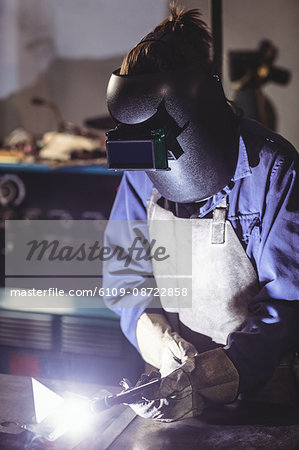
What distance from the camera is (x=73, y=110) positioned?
12.1 ft

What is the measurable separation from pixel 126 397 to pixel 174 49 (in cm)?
86

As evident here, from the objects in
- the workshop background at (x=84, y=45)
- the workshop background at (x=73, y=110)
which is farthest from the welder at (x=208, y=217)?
the workshop background at (x=84, y=45)

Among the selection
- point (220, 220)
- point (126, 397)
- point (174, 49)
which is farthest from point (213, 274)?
point (174, 49)

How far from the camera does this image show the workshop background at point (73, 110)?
2.76 meters

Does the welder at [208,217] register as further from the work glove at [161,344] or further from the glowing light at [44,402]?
the glowing light at [44,402]

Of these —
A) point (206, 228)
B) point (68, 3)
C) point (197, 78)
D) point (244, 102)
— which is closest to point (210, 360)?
point (206, 228)

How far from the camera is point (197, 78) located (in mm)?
1395

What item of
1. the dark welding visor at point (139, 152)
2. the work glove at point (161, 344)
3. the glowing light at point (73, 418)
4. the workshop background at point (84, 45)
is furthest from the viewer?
the workshop background at point (84, 45)

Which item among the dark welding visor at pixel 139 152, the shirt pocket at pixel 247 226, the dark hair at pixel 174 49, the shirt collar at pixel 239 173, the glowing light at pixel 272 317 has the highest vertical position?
the dark hair at pixel 174 49

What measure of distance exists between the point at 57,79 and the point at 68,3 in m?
0.49

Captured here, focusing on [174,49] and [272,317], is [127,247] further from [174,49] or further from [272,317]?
[174,49]

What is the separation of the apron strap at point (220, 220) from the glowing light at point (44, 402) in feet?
2.10

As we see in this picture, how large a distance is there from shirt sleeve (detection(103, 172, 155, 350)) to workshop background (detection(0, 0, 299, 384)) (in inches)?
27.3

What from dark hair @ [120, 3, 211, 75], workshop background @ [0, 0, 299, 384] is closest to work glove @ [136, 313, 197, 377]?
dark hair @ [120, 3, 211, 75]
